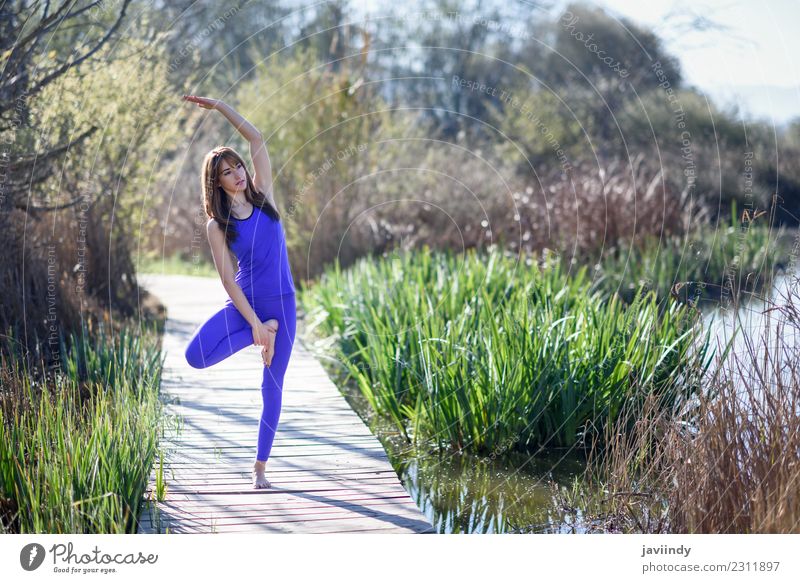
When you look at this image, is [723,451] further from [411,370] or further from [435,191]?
[435,191]

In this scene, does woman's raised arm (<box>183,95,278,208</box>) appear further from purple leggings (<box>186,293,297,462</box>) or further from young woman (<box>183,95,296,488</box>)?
purple leggings (<box>186,293,297,462</box>)

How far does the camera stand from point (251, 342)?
4082mm

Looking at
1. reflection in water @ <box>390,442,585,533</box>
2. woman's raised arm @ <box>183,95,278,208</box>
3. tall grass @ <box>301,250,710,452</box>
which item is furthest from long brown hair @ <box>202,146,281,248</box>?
reflection in water @ <box>390,442,585,533</box>

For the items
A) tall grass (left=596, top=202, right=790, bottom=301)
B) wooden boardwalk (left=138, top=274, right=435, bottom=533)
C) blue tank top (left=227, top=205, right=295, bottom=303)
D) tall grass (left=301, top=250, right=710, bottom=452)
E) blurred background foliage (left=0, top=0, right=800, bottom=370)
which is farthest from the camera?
tall grass (left=596, top=202, right=790, bottom=301)

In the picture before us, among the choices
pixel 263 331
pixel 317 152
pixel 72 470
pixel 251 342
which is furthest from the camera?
pixel 317 152

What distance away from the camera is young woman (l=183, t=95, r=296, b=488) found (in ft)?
13.0

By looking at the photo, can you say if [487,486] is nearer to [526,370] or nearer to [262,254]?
[526,370]

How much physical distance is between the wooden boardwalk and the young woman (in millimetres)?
236

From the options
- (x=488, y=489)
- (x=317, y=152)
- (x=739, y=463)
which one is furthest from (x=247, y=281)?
(x=317, y=152)
